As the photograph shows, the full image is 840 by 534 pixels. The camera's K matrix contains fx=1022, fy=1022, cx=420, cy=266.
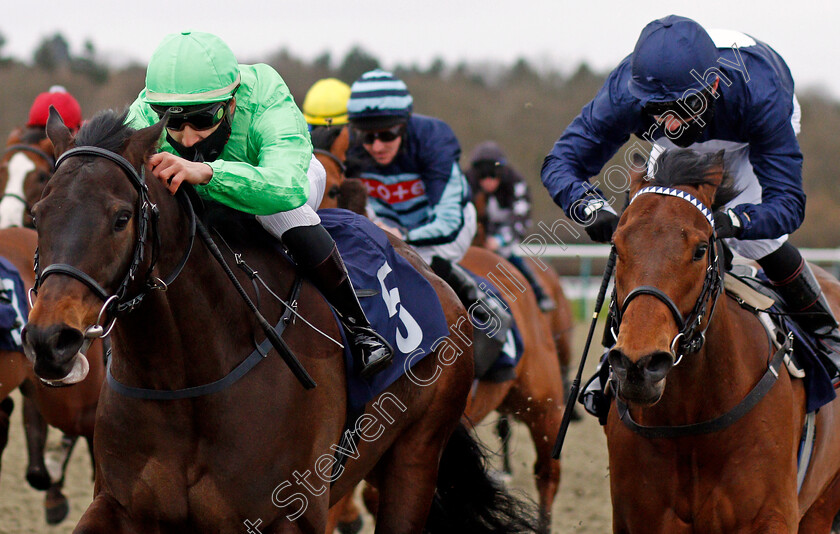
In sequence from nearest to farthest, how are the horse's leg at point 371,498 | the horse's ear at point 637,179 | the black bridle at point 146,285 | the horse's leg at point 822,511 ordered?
the black bridle at point 146,285, the horse's ear at point 637,179, the horse's leg at point 822,511, the horse's leg at point 371,498

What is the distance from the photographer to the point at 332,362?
329cm

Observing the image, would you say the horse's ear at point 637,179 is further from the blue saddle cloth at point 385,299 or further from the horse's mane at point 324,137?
the horse's mane at point 324,137

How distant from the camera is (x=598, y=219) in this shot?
3240mm

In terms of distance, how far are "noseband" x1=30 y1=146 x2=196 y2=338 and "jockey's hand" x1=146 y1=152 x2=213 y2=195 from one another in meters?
0.10

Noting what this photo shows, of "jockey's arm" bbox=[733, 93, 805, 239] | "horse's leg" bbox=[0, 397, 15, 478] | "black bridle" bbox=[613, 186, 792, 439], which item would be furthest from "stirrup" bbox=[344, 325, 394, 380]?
"horse's leg" bbox=[0, 397, 15, 478]

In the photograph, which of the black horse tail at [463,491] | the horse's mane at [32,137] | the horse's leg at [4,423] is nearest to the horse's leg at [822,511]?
the black horse tail at [463,491]

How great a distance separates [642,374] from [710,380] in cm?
67

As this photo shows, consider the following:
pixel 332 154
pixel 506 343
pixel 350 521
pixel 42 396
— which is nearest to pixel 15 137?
pixel 42 396

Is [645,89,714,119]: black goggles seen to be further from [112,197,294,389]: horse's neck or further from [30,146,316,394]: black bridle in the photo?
[112,197,294,389]: horse's neck

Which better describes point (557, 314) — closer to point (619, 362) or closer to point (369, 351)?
point (369, 351)

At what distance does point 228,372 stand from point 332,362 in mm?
452

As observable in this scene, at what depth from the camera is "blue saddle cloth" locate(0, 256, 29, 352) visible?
4.97 meters

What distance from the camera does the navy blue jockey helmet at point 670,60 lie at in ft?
10.5

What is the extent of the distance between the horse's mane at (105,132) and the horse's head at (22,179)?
12.5ft
